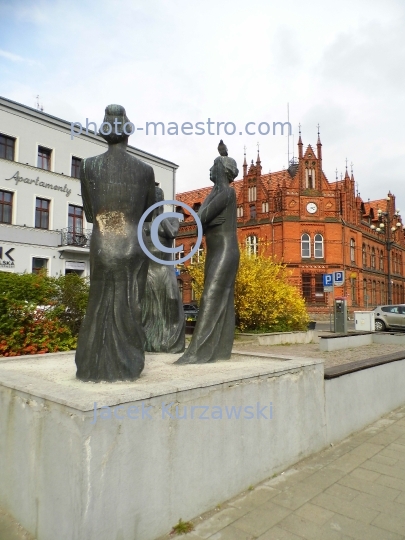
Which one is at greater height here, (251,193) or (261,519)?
(251,193)

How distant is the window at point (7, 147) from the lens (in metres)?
23.0

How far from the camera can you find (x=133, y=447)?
291 centimetres

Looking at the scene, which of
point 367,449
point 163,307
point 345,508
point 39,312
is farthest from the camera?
point 39,312

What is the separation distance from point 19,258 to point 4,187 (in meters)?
3.78

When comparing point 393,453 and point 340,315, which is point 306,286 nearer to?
point 340,315

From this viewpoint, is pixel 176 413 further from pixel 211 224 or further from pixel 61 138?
pixel 61 138

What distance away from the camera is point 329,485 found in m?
3.96

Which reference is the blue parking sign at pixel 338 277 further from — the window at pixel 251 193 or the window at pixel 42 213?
the window at pixel 251 193

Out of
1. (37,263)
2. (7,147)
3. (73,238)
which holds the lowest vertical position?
(37,263)

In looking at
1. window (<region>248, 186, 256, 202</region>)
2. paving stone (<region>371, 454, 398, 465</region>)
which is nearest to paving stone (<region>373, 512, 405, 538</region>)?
paving stone (<region>371, 454, 398, 465</region>)

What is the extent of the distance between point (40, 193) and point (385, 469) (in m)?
23.9

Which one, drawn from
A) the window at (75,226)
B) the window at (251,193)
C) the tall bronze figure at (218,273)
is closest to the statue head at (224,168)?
the tall bronze figure at (218,273)

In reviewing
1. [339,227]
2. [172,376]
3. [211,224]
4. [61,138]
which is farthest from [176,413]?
[339,227]

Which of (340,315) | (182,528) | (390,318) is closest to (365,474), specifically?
(182,528)
